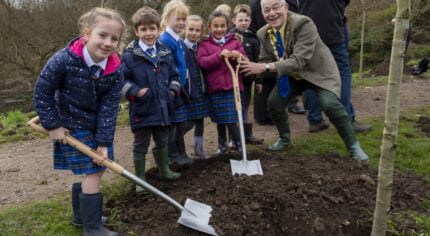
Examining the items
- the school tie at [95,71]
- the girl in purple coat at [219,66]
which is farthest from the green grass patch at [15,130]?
the school tie at [95,71]

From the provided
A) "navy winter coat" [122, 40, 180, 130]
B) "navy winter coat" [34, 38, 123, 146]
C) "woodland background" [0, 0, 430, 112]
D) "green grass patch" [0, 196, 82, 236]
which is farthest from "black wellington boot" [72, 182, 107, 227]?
"woodland background" [0, 0, 430, 112]

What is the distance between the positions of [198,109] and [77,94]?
6.38 ft

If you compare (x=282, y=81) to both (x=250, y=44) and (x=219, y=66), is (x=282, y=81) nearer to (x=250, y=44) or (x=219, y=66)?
(x=219, y=66)

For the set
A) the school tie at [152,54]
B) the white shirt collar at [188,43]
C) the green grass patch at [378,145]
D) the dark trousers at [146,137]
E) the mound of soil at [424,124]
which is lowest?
the green grass patch at [378,145]

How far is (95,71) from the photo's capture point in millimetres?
3129

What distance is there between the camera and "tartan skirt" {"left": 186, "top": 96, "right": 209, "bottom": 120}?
4855 millimetres

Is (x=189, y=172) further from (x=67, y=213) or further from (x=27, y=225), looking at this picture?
(x=27, y=225)

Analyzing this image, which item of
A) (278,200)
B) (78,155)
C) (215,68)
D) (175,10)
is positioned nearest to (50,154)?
(215,68)

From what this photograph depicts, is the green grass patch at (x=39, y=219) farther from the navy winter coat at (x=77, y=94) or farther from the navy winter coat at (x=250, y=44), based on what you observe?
the navy winter coat at (x=250, y=44)

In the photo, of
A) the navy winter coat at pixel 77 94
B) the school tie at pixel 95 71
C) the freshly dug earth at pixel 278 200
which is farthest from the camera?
the freshly dug earth at pixel 278 200

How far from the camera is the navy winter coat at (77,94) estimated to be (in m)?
3.00

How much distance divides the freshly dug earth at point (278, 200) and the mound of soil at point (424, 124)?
70.2 inches

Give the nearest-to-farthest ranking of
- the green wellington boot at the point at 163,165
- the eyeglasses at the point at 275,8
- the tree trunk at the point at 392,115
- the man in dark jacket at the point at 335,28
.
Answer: the tree trunk at the point at 392,115
the green wellington boot at the point at 163,165
the eyeglasses at the point at 275,8
the man in dark jacket at the point at 335,28

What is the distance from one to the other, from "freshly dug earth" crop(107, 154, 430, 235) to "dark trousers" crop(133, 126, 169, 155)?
14.8 inches
